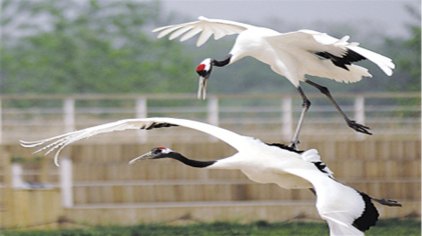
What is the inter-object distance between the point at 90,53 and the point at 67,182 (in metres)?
16.1

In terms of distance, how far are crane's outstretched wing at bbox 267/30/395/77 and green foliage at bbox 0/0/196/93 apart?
19666 mm

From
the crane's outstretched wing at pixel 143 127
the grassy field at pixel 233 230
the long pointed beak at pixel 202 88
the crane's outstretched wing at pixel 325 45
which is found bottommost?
the grassy field at pixel 233 230

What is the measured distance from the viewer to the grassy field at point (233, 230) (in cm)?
1097

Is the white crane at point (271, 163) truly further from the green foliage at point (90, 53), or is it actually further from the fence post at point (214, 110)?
the green foliage at point (90, 53)

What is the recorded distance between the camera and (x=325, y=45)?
A: 28.6 ft

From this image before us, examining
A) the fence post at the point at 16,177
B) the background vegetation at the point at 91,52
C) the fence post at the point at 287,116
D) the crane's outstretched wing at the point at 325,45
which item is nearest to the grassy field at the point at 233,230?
the fence post at the point at 16,177

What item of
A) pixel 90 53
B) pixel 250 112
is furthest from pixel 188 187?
pixel 90 53

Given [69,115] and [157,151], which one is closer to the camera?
[157,151]

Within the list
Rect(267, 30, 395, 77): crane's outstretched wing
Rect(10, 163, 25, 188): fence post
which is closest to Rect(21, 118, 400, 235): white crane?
Rect(267, 30, 395, 77): crane's outstretched wing

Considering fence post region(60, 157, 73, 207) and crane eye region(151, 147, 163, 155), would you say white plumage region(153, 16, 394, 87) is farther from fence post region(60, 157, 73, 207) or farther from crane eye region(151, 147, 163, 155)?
fence post region(60, 157, 73, 207)

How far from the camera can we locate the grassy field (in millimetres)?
10969

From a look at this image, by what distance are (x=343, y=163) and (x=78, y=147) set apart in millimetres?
2600

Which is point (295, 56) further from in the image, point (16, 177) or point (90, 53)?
point (90, 53)

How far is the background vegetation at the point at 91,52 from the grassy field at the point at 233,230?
15.7 m
